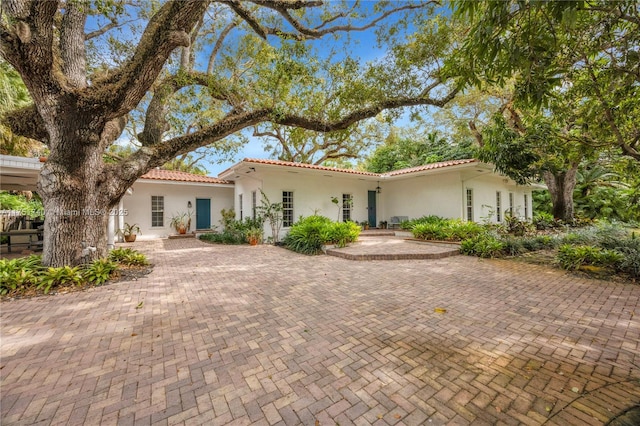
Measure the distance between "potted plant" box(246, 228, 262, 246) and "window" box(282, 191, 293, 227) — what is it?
1207mm

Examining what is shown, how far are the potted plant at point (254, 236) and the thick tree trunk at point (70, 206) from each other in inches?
212

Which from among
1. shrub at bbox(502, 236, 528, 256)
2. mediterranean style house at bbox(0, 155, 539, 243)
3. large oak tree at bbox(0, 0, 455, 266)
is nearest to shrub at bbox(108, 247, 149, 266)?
large oak tree at bbox(0, 0, 455, 266)

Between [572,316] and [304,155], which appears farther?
[304,155]

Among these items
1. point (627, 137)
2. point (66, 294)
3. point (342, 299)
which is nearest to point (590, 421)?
point (342, 299)

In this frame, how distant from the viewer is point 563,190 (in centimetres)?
1355

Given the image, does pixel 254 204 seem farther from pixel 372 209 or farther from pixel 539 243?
pixel 539 243

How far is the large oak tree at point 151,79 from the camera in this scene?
4.87 metres

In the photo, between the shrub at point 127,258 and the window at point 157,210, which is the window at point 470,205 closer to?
the shrub at point 127,258

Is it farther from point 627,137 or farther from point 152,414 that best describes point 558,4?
point 627,137

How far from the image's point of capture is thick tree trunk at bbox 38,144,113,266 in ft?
17.2

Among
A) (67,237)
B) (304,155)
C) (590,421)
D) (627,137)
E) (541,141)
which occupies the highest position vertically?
(304,155)

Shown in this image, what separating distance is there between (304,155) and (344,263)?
13657 mm

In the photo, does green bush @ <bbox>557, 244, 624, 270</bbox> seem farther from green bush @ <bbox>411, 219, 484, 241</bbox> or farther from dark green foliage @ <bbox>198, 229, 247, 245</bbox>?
dark green foliage @ <bbox>198, 229, 247, 245</bbox>

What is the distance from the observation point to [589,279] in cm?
539
